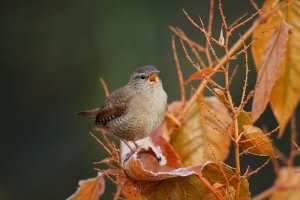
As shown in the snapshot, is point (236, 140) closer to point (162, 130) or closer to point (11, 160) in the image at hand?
point (162, 130)

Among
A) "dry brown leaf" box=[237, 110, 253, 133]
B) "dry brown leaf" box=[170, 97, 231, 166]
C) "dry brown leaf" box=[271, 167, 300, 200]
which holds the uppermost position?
"dry brown leaf" box=[237, 110, 253, 133]

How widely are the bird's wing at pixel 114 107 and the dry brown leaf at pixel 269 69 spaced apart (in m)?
1.35

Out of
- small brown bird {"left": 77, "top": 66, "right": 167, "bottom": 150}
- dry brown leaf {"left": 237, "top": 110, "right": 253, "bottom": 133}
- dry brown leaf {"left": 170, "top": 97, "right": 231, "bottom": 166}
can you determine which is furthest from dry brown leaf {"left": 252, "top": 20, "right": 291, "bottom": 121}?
small brown bird {"left": 77, "top": 66, "right": 167, "bottom": 150}

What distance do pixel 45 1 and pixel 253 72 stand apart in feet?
9.43

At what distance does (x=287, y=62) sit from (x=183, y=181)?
1.82ft

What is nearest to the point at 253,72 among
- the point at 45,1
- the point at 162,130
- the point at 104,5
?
the point at 104,5

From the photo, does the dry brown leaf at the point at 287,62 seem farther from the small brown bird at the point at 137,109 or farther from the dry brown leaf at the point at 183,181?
the small brown bird at the point at 137,109

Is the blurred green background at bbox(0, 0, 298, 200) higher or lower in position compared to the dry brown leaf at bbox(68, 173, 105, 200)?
lower

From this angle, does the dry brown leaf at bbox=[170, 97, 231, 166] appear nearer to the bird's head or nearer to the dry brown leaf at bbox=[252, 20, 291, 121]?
the dry brown leaf at bbox=[252, 20, 291, 121]

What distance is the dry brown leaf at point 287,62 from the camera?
6.74 feet

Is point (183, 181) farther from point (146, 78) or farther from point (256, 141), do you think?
point (146, 78)

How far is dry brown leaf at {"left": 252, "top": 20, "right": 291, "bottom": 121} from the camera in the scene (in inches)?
69.9

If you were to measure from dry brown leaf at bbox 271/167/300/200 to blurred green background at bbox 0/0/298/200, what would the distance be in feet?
19.2

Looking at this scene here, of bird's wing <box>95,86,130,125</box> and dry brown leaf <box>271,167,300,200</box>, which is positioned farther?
bird's wing <box>95,86,130,125</box>
